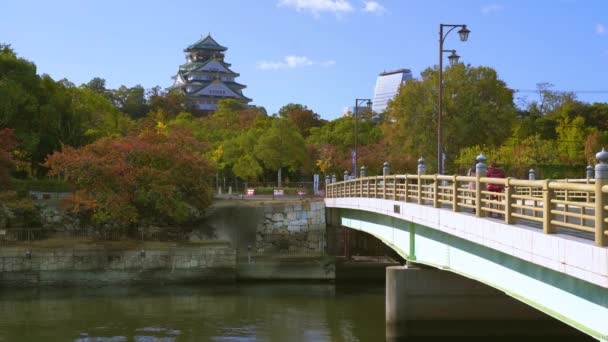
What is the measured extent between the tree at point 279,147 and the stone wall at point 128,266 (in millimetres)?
25775

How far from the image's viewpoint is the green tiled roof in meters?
128

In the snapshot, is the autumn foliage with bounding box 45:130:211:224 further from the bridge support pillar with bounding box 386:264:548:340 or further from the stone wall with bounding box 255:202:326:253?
the bridge support pillar with bounding box 386:264:548:340

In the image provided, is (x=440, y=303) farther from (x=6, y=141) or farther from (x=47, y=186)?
(x=47, y=186)

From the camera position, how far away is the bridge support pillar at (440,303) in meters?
19.4

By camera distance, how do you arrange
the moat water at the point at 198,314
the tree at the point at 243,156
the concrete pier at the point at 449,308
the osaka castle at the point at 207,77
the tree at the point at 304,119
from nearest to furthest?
the concrete pier at the point at 449,308 < the moat water at the point at 198,314 < the tree at the point at 243,156 < the tree at the point at 304,119 < the osaka castle at the point at 207,77

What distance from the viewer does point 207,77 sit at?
124 metres

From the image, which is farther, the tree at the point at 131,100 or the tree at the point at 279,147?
the tree at the point at 131,100

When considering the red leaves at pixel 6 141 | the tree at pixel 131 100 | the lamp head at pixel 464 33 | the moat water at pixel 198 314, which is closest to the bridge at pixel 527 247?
the moat water at pixel 198 314

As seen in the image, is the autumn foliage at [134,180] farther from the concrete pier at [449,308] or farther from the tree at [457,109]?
the concrete pier at [449,308]

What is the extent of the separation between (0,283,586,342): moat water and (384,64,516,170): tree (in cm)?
1908

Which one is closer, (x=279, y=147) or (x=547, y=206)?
(x=547, y=206)

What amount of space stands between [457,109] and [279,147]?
15.6 metres

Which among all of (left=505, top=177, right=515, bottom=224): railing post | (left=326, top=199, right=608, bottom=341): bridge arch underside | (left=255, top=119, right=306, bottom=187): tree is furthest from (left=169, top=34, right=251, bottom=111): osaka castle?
(left=505, top=177, right=515, bottom=224): railing post

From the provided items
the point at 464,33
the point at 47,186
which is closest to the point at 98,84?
the point at 47,186
